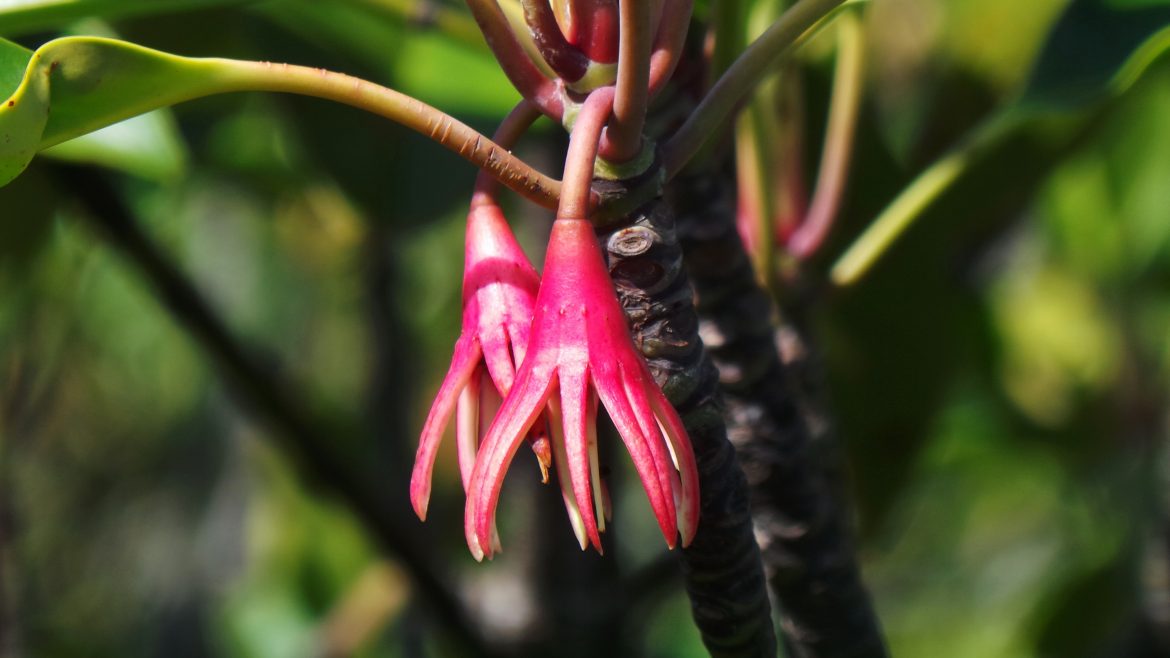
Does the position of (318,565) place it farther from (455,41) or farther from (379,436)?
(455,41)

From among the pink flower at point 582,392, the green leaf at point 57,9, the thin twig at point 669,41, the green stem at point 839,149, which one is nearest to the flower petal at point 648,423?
the pink flower at point 582,392

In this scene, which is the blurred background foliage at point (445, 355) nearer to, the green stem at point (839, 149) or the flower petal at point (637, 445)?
the green stem at point (839, 149)

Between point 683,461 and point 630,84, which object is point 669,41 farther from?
point 683,461

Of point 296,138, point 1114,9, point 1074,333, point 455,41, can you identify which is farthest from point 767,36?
point 1074,333

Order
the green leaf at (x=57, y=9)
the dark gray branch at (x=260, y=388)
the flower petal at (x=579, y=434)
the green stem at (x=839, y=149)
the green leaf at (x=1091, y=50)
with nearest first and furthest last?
1. the flower petal at (x=579, y=434)
2. the green leaf at (x=57, y=9)
3. the green leaf at (x=1091, y=50)
4. the green stem at (x=839, y=149)
5. the dark gray branch at (x=260, y=388)

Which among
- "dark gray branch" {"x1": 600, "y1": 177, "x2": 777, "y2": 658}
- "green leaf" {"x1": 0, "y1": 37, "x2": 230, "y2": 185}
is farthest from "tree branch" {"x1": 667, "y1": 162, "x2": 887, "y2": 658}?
"green leaf" {"x1": 0, "y1": 37, "x2": 230, "y2": 185}

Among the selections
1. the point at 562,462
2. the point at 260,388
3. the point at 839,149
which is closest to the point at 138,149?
the point at 260,388
